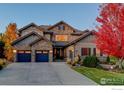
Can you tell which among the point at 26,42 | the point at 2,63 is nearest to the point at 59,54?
the point at 2,63

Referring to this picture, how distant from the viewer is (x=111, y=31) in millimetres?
24531

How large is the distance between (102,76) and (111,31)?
402cm

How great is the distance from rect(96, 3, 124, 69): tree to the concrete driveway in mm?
2387

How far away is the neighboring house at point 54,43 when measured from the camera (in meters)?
26.1

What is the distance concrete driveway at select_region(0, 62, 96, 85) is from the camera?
69.5ft

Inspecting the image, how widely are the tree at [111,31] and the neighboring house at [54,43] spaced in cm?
64

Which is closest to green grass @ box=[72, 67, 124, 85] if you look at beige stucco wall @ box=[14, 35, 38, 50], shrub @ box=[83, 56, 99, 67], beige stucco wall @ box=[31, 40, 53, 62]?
shrub @ box=[83, 56, 99, 67]

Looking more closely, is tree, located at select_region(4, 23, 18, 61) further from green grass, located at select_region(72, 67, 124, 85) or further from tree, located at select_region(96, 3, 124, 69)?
tree, located at select_region(96, 3, 124, 69)

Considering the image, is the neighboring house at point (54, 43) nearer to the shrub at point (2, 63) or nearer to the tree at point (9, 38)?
the tree at point (9, 38)

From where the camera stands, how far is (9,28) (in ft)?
75.7

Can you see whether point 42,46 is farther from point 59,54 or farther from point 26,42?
point 59,54

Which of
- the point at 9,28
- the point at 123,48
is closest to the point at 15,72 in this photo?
the point at 9,28

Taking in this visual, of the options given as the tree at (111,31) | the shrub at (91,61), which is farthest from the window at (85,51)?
the tree at (111,31)

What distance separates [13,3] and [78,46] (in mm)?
10018
